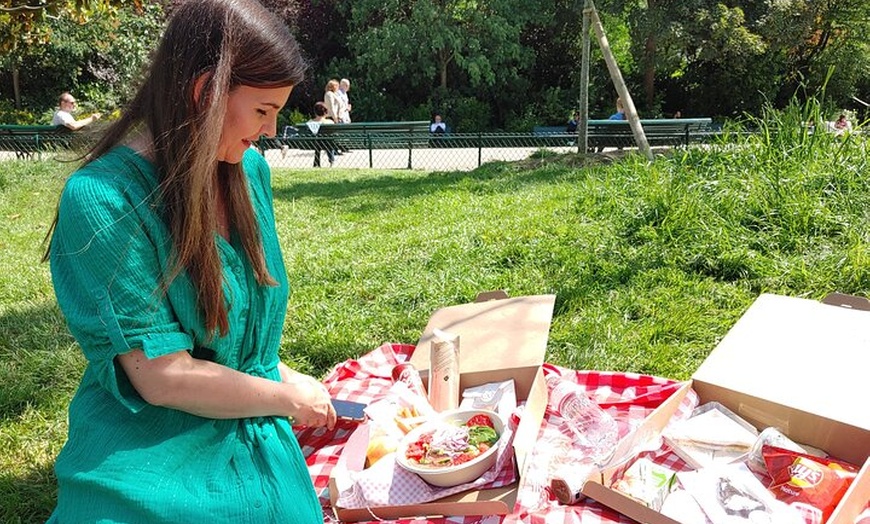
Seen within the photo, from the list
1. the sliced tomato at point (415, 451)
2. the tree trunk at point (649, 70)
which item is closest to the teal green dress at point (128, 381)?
the sliced tomato at point (415, 451)

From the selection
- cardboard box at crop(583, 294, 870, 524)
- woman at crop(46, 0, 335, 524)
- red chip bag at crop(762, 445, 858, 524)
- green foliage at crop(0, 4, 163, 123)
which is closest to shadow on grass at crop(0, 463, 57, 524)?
woman at crop(46, 0, 335, 524)

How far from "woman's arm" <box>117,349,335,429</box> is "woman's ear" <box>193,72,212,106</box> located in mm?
542

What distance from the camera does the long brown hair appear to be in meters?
1.46

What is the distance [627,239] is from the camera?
4789mm

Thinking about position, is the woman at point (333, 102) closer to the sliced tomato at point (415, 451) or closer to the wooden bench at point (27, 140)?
the wooden bench at point (27, 140)

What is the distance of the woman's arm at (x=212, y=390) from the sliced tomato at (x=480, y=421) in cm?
63

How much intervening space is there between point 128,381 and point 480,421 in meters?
1.14

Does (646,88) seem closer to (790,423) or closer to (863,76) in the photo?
(863,76)

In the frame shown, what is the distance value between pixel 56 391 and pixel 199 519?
220 cm

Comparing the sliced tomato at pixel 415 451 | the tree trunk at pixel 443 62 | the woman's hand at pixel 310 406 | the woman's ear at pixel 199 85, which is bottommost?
the sliced tomato at pixel 415 451

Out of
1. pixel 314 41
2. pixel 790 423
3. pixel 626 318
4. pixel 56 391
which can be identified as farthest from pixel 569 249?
pixel 314 41

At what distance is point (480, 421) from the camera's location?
2.27 meters

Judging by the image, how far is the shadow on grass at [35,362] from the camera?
3.23 meters

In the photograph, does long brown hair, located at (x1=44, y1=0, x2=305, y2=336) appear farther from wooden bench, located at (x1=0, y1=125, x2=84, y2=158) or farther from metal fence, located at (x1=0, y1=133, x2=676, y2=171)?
wooden bench, located at (x1=0, y1=125, x2=84, y2=158)
